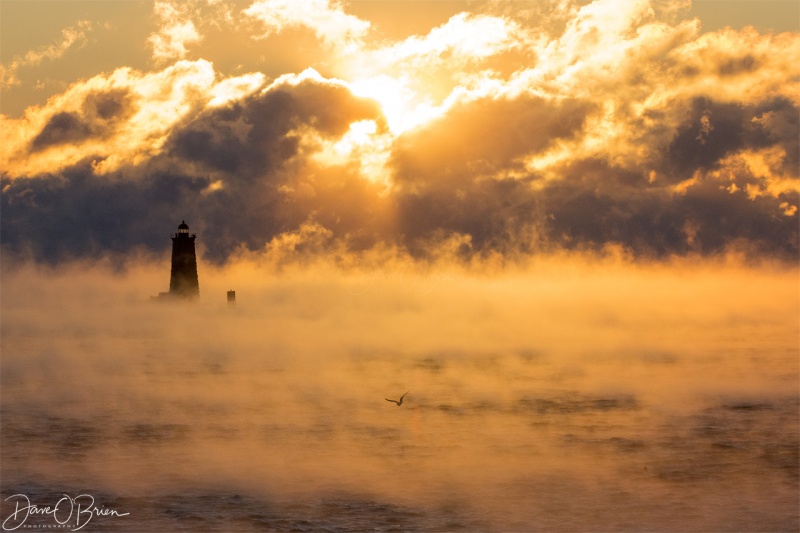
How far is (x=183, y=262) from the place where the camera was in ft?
380

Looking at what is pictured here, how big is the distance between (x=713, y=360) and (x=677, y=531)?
119m

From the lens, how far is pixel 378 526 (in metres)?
42.2

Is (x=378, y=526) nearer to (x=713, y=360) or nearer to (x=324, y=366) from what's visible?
(x=324, y=366)

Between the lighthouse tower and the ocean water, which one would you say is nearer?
the ocean water

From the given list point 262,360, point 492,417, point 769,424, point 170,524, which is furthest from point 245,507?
point 262,360

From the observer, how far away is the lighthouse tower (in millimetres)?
115688

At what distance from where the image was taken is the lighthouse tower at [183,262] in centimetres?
11569
